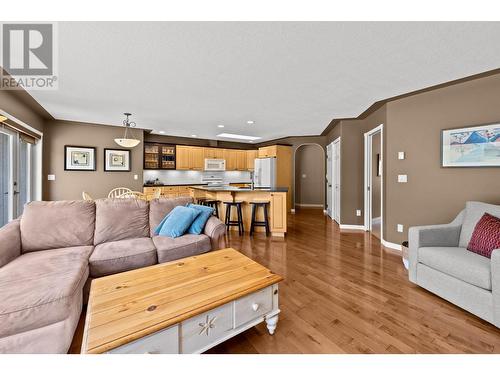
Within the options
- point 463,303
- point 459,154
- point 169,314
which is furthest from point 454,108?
Answer: point 169,314

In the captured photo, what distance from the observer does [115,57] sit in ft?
7.36

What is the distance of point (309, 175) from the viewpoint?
27.1 ft

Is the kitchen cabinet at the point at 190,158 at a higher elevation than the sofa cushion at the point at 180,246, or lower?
higher

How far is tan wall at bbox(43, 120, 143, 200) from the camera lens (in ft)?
15.6

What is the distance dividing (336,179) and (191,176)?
456 centimetres

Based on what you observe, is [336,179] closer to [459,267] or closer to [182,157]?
[459,267]

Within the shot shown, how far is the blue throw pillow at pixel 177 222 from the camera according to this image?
2633 millimetres

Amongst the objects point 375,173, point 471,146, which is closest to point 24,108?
point 471,146

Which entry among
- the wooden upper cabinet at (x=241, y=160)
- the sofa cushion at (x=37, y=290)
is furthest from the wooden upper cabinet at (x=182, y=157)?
the sofa cushion at (x=37, y=290)

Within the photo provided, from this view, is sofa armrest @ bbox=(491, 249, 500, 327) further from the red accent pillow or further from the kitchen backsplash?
the kitchen backsplash

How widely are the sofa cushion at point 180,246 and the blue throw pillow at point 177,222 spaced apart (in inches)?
3.1

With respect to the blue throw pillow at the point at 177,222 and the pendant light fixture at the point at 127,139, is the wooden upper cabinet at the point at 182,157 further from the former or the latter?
the blue throw pillow at the point at 177,222

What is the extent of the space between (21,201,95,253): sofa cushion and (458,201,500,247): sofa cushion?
13.3 ft

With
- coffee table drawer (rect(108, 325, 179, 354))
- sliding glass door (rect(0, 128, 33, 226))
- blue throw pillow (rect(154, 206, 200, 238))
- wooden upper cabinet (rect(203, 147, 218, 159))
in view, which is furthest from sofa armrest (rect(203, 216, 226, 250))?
wooden upper cabinet (rect(203, 147, 218, 159))
